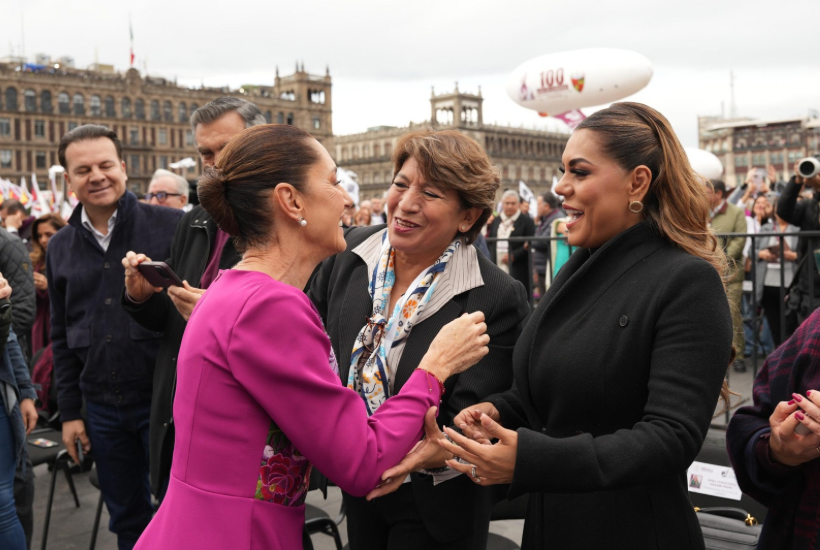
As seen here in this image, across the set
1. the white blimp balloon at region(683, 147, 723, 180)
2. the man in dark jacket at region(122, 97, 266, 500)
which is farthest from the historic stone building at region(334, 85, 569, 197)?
the man in dark jacket at region(122, 97, 266, 500)

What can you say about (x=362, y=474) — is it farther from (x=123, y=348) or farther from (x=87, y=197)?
(x=87, y=197)

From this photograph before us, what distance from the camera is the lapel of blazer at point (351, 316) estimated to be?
2.55 meters

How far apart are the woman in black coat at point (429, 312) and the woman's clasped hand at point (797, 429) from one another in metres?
0.82

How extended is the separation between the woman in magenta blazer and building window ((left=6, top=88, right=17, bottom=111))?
73900 millimetres

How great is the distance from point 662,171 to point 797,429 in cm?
73

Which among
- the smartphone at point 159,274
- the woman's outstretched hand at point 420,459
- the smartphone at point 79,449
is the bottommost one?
the smartphone at point 79,449

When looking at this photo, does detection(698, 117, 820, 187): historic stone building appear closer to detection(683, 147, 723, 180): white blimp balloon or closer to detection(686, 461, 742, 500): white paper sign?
detection(683, 147, 723, 180): white blimp balloon

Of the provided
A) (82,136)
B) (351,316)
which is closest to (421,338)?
(351,316)

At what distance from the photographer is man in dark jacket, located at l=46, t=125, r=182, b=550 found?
11.6ft

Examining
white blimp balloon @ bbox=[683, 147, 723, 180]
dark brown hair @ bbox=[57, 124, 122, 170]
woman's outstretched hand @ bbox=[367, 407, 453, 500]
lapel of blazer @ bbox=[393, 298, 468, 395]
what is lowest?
woman's outstretched hand @ bbox=[367, 407, 453, 500]

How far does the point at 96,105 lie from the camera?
232 ft

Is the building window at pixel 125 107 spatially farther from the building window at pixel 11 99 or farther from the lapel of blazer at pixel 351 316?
the lapel of blazer at pixel 351 316

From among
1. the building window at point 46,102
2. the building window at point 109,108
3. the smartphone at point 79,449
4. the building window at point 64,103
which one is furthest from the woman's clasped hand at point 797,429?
the building window at point 109,108

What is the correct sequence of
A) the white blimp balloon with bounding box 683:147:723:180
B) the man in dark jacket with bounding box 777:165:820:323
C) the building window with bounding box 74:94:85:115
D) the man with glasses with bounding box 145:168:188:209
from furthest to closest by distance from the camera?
the building window with bounding box 74:94:85:115, the white blimp balloon with bounding box 683:147:723:180, the man with glasses with bounding box 145:168:188:209, the man in dark jacket with bounding box 777:165:820:323
